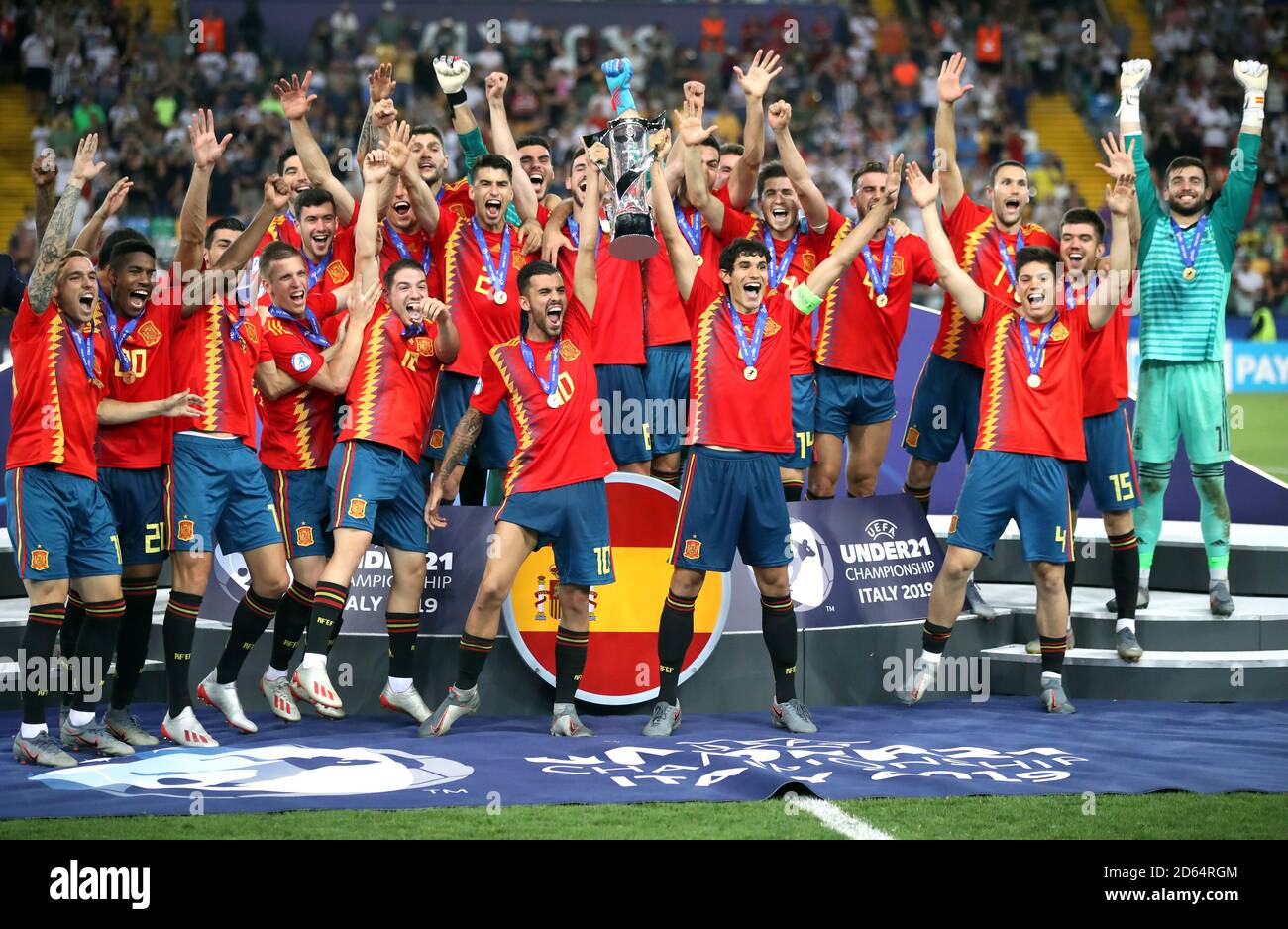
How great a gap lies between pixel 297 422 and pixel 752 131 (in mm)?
2574

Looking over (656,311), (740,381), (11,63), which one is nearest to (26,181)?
(11,63)

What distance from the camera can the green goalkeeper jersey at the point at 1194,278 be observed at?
8.10 metres

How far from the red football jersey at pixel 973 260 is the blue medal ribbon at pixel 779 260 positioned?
82 centimetres

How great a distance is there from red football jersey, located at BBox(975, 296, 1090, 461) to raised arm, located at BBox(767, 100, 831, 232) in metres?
1.12

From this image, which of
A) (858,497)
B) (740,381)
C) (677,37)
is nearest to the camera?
(740,381)

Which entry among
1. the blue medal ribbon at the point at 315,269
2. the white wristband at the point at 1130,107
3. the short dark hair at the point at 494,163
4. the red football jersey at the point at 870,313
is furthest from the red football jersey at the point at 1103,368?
the blue medal ribbon at the point at 315,269

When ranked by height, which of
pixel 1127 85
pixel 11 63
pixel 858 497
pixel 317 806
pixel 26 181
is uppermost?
pixel 11 63

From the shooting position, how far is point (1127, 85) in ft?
26.2

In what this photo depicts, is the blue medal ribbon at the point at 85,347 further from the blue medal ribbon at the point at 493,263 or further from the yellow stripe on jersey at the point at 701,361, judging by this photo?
the yellow stripe on jersey at the point at 701,361

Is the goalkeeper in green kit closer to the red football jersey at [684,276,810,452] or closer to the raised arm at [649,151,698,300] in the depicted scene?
the red football jersey at [684,276,810,452]

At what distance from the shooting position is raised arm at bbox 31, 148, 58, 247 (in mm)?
6258

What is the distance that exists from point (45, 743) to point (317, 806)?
1431mm

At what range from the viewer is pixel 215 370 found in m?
6.77

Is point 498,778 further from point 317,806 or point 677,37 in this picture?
point 677,37
